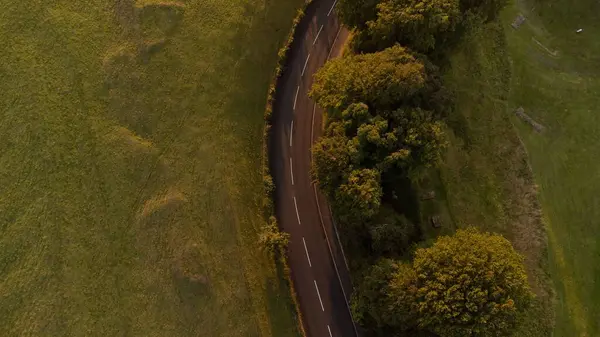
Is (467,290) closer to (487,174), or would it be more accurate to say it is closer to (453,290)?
(453,290)

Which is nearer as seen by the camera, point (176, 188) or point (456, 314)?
point (456, 314)

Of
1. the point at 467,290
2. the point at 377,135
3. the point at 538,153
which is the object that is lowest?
the point at 467,290

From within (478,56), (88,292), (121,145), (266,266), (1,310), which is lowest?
(1,310)

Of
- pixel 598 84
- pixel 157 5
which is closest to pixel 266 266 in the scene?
pixel 157 5

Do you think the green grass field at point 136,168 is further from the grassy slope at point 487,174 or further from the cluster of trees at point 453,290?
the grassy slope at point 487,174

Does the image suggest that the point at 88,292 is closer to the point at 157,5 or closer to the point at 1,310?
the point at 1,310

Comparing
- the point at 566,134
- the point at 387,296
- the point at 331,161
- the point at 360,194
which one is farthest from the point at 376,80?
the point at 566,134

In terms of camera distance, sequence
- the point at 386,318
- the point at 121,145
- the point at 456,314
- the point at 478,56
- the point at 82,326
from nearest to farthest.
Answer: the point at 456,314, the point at 386,318, the point at 82,326, the point at 121,145, the point at 478,56
